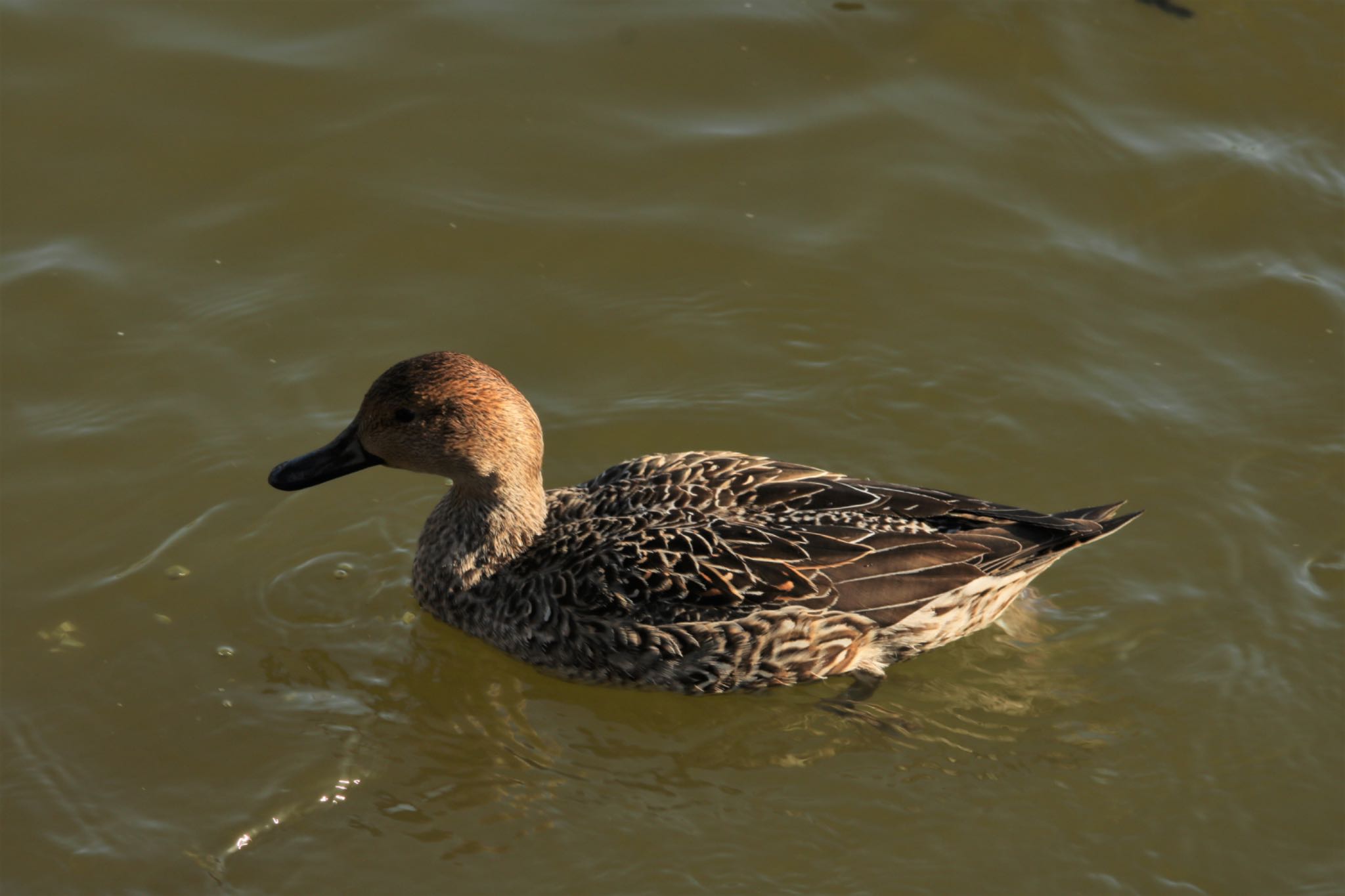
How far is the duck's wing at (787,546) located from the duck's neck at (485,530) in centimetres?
22

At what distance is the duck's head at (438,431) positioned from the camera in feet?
25.0

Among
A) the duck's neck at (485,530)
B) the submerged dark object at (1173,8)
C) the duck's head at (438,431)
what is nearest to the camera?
the duck's head at (438,431)

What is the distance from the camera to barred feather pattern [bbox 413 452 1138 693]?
7.42m

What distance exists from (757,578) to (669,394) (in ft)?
7.32

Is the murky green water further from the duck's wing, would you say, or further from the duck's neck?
the duck's wing

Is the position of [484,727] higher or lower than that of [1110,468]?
lower

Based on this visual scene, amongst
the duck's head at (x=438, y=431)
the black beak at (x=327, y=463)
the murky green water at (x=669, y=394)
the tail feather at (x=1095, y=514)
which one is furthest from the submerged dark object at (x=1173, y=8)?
the black beak at (x=327, y=463)

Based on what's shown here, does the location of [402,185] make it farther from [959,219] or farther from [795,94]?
[959,219]

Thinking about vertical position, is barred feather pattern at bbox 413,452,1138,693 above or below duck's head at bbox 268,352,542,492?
below

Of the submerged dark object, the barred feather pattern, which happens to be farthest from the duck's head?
the submerged dark object

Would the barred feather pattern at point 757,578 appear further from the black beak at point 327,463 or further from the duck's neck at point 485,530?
the black beak at point 327,463

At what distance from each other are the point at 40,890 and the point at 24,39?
23.5 feet

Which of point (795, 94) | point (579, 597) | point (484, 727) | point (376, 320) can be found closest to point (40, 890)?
point (484, 727)

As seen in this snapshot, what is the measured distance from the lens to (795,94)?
11.5 meters
